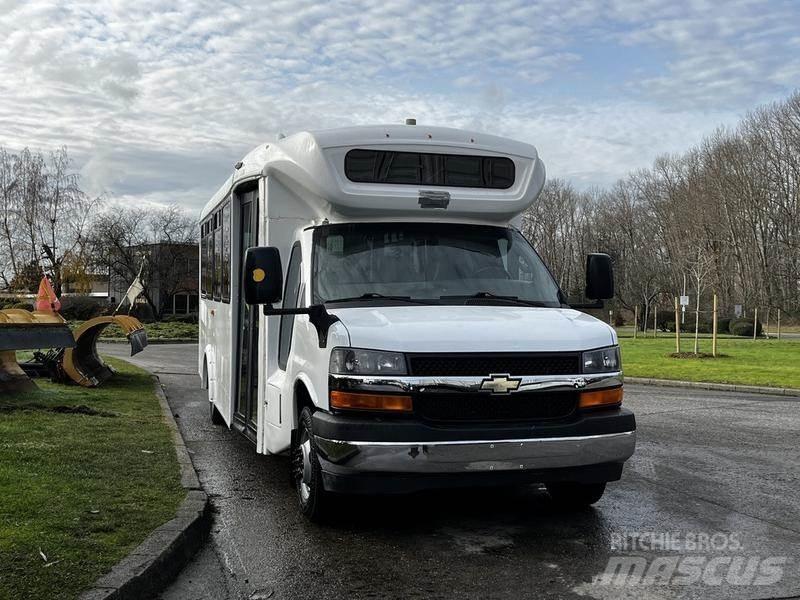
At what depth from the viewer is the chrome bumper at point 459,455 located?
17.3 feet

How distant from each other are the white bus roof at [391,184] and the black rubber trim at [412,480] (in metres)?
2.10

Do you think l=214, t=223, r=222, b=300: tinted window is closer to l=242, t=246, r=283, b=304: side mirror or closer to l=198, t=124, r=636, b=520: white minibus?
l=198, t=124, r=636, b=520: white minibus

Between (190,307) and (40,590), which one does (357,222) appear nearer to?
(40,590)

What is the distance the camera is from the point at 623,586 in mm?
4762

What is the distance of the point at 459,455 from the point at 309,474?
1.23 metres

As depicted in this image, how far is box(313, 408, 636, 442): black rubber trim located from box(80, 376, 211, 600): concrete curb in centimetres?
107

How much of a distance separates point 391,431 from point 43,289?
42.4 feet

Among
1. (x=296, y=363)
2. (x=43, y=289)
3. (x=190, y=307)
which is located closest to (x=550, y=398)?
(x=296, y=363)

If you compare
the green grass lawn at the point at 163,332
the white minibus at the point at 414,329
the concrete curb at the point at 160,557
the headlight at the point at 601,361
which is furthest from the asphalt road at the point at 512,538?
the green grass lawn at the point at 163,332

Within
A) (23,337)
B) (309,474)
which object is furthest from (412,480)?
(23,337)

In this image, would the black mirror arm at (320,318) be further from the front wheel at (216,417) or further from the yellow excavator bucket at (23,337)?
the yellow excavator bucket at (23,337)

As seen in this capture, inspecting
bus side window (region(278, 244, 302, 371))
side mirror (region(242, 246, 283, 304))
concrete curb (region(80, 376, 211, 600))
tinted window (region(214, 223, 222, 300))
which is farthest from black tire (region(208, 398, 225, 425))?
side mirror (region(242, 246, 283, 304))

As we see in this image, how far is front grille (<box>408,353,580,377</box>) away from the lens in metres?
5.36

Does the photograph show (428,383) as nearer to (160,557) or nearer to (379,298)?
(379,298)
